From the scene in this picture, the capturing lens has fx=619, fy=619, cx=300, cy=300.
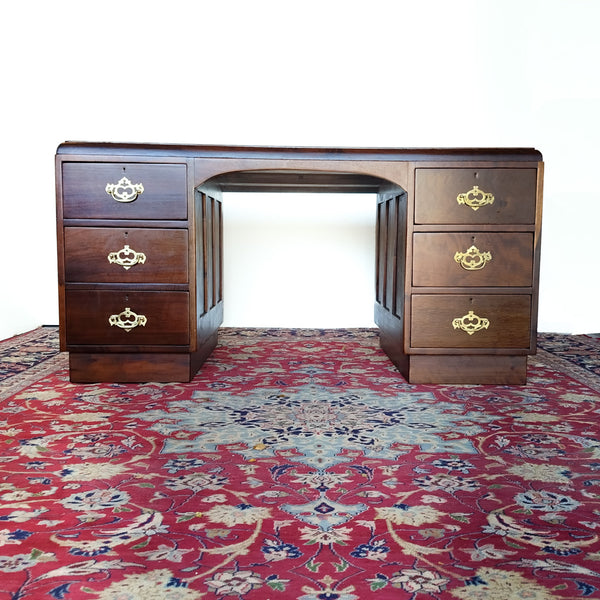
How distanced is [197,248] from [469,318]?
0.97 m

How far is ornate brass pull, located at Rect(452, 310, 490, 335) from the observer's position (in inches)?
83.0

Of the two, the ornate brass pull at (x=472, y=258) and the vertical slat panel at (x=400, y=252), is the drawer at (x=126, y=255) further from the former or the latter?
the ornate brass pull at (x=472, y=258)

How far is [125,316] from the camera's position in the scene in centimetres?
210

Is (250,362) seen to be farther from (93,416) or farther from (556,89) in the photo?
(556,89)

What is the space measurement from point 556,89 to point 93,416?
2818 mm

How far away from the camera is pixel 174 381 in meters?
2.16

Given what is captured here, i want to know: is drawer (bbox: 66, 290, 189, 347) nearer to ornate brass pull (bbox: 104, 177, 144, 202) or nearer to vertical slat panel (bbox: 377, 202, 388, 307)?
ornate brass pull (bbox: 104, 177, 144, 202)

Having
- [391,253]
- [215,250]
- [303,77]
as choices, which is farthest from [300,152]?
[303,77]

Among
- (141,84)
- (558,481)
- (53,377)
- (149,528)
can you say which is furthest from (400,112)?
(149,528)

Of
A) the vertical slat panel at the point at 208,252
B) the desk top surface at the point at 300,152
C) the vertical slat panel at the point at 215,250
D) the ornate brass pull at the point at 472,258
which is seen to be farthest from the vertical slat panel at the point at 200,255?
the ornate brass pull at the point at 472,258

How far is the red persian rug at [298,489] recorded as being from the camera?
942 mm

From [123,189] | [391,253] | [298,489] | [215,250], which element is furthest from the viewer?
[215,250]

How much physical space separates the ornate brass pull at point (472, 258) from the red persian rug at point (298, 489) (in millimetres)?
422

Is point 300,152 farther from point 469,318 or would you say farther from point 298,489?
point 298,489
